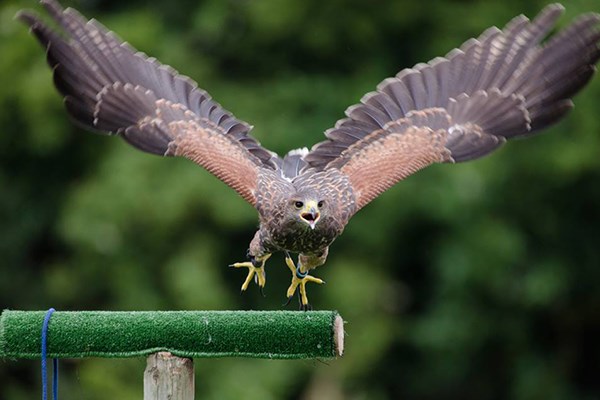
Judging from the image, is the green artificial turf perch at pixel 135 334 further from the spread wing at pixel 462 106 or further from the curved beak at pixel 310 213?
the spread wing at pixel 462 106

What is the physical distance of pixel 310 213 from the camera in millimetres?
7324

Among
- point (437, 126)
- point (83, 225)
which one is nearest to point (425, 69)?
point (437, 126)

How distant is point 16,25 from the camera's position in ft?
45.7

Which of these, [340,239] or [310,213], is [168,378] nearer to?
[310,213]

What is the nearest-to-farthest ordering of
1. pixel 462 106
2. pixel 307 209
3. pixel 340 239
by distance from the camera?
pixel 307 209 < pixel 462 106 < pixel 340 239

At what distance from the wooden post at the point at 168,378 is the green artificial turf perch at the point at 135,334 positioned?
0.12 feet

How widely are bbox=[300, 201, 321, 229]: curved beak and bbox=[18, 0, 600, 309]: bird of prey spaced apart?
4cm

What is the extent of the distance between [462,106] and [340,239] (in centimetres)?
588

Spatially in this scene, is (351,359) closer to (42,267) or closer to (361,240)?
(361,240)

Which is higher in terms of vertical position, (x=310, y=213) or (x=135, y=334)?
(x=310, y=213)

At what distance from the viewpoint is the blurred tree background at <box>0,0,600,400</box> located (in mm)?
13508

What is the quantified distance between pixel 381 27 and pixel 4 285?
15.7 ft

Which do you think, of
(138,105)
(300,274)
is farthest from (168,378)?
(138,105)

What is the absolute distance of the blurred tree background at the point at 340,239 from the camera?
44.3 feet
